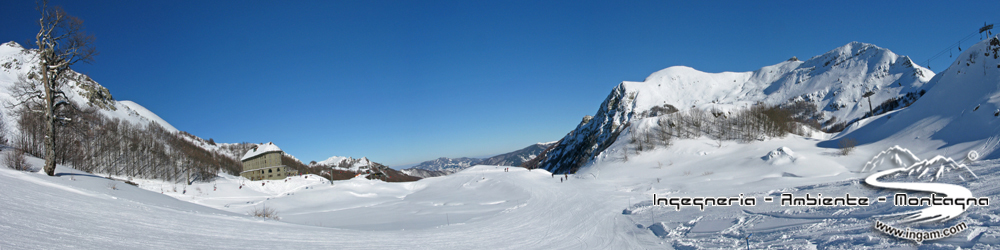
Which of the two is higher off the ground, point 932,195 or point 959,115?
point 959,115

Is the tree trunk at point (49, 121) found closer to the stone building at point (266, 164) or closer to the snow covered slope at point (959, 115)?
the snow covered slope at point (959, 115)

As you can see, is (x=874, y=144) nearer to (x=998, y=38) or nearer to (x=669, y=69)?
(x=998, y=38)

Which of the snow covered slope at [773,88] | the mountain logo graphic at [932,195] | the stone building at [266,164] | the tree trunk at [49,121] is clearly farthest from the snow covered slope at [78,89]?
the snow covered slope at [773,88]

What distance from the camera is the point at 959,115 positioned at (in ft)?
72.0

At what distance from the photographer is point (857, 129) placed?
32.9 meters

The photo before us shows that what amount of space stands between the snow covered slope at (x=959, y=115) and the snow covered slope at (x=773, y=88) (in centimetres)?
8179

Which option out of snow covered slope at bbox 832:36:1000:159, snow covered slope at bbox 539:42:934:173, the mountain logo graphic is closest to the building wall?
the mountain logo graphic

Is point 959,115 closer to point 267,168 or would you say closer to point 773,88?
point 267,168

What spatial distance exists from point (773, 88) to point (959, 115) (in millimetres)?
169852

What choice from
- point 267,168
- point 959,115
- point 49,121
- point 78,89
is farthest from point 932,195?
point 78,89

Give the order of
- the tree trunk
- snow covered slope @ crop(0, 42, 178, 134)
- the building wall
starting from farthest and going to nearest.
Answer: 1. snow covered slope @ crop(0, 42, 178, 134)
2. the building wall
3. the tree trunk

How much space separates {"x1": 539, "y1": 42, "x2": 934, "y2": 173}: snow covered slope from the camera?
12269 cm

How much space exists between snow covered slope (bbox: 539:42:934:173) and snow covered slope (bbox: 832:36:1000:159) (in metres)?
81.8

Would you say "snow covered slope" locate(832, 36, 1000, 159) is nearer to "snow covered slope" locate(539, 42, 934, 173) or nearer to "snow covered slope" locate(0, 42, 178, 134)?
"snow covered slope" locate(539, 42, 934, 173)
